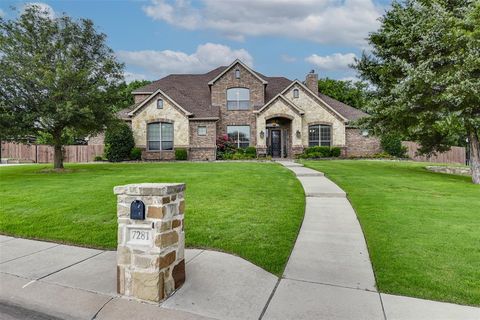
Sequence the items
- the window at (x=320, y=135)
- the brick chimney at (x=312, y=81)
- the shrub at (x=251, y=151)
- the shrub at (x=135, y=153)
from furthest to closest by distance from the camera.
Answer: the brick chimney at (x=312, y=81)
the window at (x=320, y=135)
the shrub at (x=251, y=151)
the shrub at (x=135, y=153)

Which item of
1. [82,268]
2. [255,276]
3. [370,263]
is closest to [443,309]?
[370,263]

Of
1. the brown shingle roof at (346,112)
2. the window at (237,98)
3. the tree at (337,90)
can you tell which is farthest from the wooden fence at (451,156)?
the tree at (337,90)

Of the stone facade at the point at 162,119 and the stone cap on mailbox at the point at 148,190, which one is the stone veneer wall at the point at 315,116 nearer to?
the stone facade at the point at 162,119

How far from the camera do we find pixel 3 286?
346 cm

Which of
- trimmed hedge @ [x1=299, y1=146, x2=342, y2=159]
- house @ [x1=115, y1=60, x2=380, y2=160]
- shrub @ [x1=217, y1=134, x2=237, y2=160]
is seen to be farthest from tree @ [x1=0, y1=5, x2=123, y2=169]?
trimmed hedge @ [x1=299, y1=146, x2=342, y2=159]

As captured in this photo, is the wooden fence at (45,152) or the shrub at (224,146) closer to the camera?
the shrub at (224,146)

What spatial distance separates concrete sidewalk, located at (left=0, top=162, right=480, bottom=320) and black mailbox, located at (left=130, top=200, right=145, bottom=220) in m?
0.86

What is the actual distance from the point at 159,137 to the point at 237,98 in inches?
274

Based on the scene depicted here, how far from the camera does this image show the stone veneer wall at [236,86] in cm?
2505

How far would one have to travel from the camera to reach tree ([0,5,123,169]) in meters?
13.1

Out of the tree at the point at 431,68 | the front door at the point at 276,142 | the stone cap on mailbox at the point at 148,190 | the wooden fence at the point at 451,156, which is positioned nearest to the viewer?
the stone cap on mailbox at the point at 148,190

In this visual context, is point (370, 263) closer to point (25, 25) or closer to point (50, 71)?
point (50, 71)

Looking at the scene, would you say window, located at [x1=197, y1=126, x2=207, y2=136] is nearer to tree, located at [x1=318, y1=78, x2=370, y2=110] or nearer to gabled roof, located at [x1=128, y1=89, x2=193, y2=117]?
gabled roof, located at [x1=128, y1=89, x2=193, y2=117]

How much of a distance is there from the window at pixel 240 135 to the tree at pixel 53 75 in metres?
11.2
